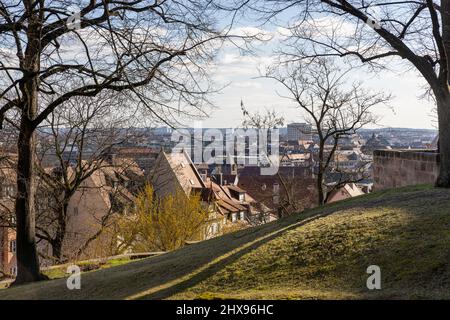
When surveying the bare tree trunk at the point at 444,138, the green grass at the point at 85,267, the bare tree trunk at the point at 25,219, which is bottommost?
the green grass at the point at 85,267

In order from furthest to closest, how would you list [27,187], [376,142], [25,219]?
[376,142] → [25,219] → [27,187]

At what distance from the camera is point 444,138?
10625 millimetres

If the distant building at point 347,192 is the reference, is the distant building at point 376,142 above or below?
above

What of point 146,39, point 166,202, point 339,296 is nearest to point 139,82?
point 146,39

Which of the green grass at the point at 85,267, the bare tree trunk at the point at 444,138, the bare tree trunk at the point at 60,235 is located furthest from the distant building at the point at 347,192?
the bare tree trunk at the point at 444,138

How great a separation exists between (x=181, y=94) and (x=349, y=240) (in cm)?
495

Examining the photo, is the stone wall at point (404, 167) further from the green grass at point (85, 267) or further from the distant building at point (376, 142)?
the distant building at point (376, 142)

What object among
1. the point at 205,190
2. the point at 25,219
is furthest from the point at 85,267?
the point at 205,190

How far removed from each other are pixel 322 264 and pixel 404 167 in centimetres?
913

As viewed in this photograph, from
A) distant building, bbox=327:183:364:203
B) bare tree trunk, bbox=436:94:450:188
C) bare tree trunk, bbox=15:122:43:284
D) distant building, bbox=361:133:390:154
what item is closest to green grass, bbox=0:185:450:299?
bare tree trunk, bbox=436:94:450:188

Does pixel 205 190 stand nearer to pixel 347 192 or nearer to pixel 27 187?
pixel 347 192

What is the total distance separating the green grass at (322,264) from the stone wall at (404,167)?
4.10 meters

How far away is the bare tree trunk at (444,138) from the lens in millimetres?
10477
